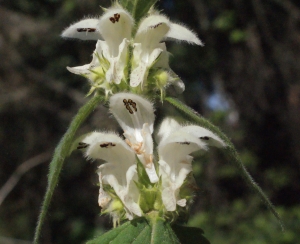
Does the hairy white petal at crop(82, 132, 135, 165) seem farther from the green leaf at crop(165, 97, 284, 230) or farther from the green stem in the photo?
the green leaf at crop(165, 97, 284, 230)

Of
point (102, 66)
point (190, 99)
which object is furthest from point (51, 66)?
point (102, 66)

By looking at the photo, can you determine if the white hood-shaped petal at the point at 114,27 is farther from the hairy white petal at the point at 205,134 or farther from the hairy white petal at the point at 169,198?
the hairy white petal at the point at 169,198

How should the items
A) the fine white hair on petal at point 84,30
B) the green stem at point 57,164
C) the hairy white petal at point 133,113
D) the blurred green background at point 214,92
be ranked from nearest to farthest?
the green stem at point 57,164 → the hairy white petal at point 133,113 → the fine white hair on petal at point 84,30 → the blurred green background at point 214,92

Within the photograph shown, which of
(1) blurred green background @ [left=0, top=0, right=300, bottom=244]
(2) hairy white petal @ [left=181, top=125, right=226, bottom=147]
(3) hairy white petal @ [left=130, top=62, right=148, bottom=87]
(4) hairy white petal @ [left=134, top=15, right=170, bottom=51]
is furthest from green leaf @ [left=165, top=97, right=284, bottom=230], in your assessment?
(1) blurred green background @ [left=0, top=0, right=300, bottom=244]

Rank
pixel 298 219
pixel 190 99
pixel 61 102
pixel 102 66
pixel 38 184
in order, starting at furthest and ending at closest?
pixel 190 99 → pixel 38 184 → pixel 61 102 → pixel 298 219 → pixel 102 66

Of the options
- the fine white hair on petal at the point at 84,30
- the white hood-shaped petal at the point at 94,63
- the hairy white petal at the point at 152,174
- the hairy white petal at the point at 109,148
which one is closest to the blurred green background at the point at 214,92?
the fine white hair on petal at the point at 84,30

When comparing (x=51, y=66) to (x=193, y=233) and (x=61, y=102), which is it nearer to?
(x=61, y=102)
